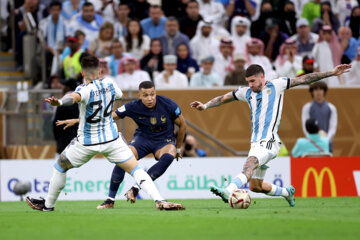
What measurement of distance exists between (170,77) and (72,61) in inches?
89.4

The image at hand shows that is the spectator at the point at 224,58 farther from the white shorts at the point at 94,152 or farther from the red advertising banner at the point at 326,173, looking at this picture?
the white shorts at the point at 94,152

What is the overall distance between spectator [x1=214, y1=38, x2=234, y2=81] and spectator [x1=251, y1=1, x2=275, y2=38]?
1586 mm

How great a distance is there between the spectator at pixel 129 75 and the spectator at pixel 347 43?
5.15 meters

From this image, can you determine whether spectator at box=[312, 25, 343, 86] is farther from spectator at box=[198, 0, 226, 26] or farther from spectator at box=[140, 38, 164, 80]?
spectator at box=[140, 38, 164, 80]

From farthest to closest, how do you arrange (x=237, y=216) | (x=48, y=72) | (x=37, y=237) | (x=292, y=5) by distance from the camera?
(x=292, y=5) → (x=48, y=72) → (x=237, y=216) → (x=37, y=237)

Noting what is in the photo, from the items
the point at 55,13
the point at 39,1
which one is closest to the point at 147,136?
the point at 55,13

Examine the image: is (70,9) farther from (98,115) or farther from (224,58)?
(98,115)

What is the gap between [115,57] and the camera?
1988 cm

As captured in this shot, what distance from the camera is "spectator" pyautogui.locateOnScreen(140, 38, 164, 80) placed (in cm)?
1989

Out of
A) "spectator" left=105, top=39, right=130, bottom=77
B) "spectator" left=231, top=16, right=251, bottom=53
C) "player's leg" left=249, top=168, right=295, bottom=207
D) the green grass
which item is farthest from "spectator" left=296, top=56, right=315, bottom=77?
the green grass

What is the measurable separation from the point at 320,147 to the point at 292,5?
5516 millimetres

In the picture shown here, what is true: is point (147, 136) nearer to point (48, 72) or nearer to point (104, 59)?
point (104, 59)

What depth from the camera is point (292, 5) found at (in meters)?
22.2

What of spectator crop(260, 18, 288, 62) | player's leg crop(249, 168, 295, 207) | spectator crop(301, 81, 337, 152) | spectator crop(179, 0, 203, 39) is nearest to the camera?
player's leg crop(249, 168, 295, 207)
